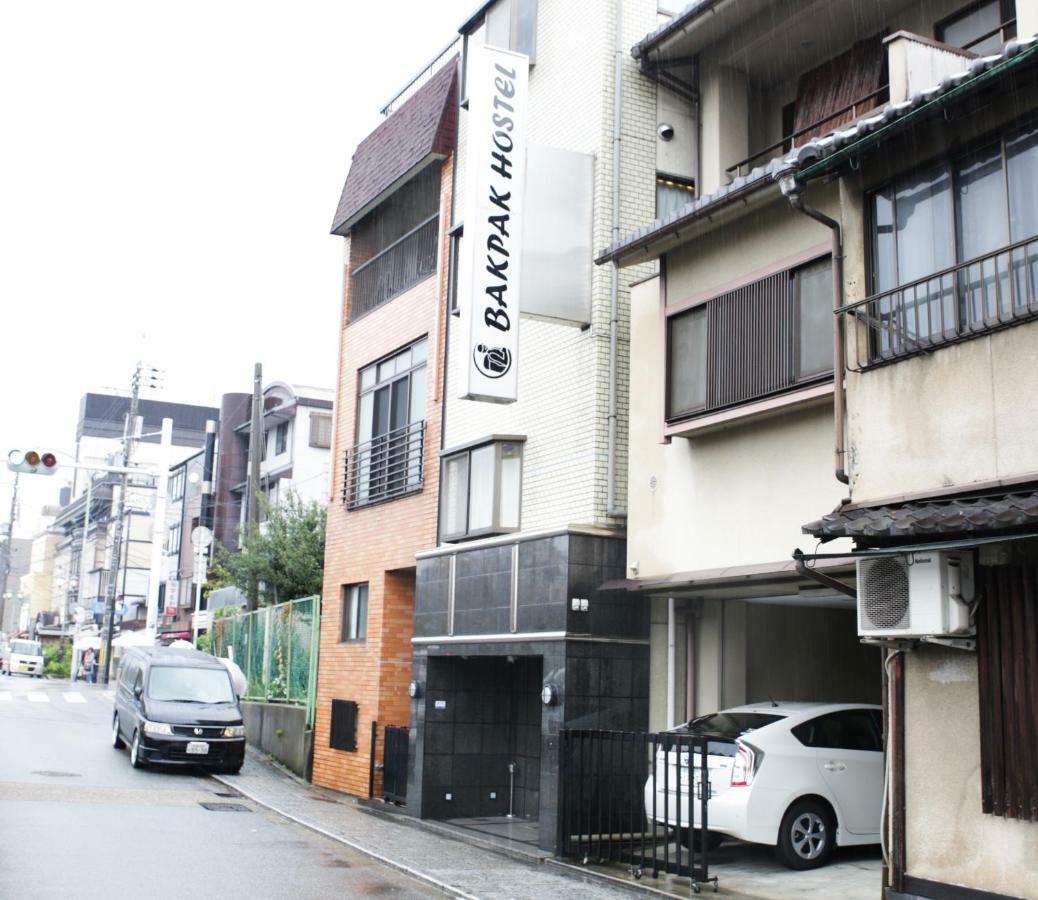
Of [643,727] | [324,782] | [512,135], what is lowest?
[324,782]

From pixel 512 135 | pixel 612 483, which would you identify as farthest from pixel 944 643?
pixel 512 135

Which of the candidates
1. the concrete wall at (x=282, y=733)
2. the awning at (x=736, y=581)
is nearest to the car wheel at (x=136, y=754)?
the concrete wall at (x=282, y=733)

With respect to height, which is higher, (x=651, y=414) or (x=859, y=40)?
(x=859, y=40)

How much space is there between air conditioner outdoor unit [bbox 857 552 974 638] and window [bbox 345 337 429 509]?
10.4m

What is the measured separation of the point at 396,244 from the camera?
20.9m

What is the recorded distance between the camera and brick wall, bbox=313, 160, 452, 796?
61.5ft

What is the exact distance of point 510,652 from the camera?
599 inches

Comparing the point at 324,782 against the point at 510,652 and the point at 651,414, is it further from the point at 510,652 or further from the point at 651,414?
the point at 651,414

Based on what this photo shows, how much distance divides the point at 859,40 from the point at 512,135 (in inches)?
162

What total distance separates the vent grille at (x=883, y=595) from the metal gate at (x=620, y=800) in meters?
3.11

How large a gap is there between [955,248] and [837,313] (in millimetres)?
1146

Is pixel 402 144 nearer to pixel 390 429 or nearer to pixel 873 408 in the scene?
pixel 390 429

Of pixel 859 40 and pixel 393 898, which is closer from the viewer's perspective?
pixel 393 898

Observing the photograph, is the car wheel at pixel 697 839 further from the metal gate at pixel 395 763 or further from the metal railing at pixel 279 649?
the metal railing at pixel 279 649
